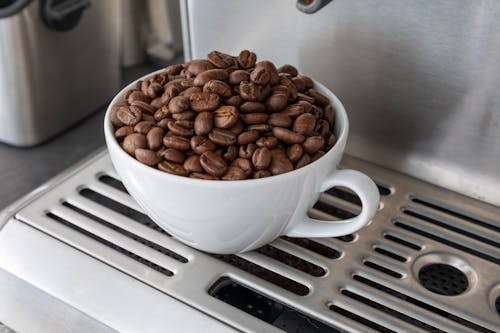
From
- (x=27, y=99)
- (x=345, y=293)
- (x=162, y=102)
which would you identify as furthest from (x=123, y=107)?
(x=27, y=99)

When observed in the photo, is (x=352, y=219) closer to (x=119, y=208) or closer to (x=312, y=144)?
(x=312, y=144)

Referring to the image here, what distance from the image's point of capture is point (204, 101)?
34cm

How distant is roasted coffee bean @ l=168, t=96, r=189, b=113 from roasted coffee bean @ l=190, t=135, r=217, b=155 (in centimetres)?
2

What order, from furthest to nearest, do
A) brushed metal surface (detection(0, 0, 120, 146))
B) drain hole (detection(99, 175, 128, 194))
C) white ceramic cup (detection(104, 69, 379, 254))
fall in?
brushed metal surface (detection(0, 0, 120, 146)) < drain hole (detection(99, 175, 128, 194)) < white ceramic cup (detection(104, 69, 379, 254))

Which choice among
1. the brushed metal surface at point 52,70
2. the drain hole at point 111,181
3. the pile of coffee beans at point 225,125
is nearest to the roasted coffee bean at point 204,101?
the pile of coffee beans at point 225,125

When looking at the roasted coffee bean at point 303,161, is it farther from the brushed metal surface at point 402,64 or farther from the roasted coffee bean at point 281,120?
the brushed metal surface at point 402,64

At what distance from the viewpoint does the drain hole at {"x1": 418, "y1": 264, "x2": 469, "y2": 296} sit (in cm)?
37

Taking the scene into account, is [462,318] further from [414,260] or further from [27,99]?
[27,99]

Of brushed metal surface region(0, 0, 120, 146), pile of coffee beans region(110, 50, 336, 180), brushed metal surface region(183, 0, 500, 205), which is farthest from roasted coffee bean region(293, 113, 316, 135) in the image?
brushed metal surface region(0, 0, 120, 146)

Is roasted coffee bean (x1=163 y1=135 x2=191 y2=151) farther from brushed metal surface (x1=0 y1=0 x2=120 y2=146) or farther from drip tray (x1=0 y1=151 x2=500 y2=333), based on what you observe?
brushed metal surface (x1=0 y1=0 x2=120 y2=146)

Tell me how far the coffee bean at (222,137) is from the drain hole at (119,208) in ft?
0.28

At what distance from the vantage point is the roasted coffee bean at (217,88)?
346 mm

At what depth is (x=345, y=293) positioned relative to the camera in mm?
354

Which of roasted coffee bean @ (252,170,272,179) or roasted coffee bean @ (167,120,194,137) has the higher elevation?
roasted coffee bean @ (167,120,194,137)
